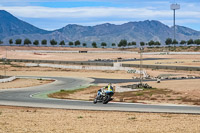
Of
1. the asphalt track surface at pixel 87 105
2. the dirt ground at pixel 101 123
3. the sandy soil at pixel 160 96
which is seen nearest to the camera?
the dirt ground at pixel 101 123

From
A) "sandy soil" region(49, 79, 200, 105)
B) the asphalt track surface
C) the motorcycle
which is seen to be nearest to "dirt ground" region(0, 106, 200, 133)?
the asphalt track surface

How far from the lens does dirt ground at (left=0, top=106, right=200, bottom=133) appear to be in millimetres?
22938

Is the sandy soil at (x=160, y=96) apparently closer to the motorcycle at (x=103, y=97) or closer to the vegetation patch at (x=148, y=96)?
the vegetation patch at (x=148, y=96)

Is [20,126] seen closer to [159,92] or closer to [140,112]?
[140,112]

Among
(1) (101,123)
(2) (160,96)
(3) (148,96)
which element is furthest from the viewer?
(3) (148,96)

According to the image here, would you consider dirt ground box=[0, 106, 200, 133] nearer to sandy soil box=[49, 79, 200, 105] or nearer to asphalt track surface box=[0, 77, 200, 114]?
asphalt track surface box=[0, 77, 200, 114]

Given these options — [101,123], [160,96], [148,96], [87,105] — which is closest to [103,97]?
[87,105]

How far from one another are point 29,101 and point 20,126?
59.1 feet

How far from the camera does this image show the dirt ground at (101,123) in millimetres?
22938

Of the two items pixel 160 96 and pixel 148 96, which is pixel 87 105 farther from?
pixel 160 96

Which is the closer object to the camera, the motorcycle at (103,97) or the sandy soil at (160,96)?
the motorcycle at (103,97)

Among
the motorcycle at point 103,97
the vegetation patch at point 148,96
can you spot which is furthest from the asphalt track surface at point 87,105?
the vegetation patch at point 148,96

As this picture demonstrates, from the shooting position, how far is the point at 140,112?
32812mm

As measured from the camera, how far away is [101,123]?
2616 centimetres
